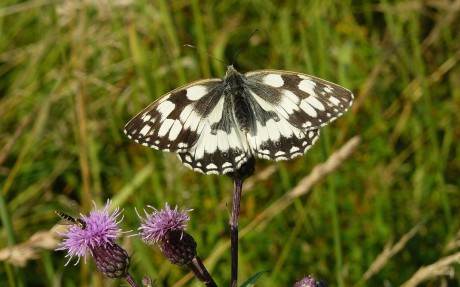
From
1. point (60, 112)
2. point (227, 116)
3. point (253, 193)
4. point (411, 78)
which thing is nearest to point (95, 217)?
point (227, 116)

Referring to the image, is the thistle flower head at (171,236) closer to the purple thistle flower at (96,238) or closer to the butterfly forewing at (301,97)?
the purple thistle flower at (96,238)

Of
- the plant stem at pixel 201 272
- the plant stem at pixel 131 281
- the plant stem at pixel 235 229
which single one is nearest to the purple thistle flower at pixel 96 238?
the plant stem at pixel 131 281

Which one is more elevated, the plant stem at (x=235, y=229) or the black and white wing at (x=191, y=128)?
the black and white wing at (x=191, y=128)

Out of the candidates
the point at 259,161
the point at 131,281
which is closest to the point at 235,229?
the point at 131,281

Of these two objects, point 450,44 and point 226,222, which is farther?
point 450,44

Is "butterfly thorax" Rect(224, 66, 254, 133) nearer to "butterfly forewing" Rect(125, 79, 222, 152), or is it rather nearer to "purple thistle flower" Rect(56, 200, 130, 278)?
"butterfly forewing" Rect(125, 79, 222, 152)

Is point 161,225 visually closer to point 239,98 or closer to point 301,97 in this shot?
point 239,98

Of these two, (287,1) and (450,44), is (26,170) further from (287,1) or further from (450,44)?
(450,44)
